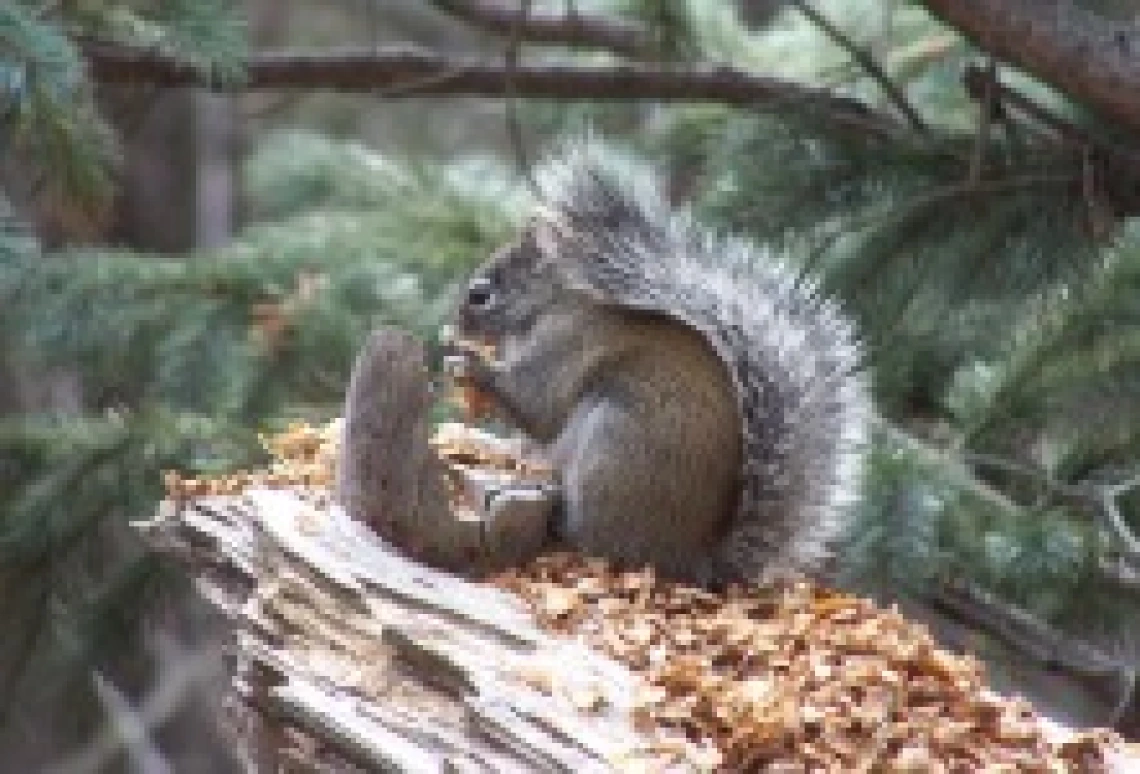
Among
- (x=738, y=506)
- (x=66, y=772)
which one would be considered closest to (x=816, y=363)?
(x=738, y=506)

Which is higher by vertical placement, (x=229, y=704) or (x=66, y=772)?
(x=229, y=704)

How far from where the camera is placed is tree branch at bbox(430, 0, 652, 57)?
10.6 ft

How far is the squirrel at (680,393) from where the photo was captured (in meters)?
1.96

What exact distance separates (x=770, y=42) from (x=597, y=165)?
5.23 ft

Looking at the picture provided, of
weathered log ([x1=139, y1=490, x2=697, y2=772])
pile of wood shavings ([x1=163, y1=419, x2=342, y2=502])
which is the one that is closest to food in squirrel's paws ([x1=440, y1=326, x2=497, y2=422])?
pile of wood shavings ([x1=163, y1=419, x2=342, y2=502])

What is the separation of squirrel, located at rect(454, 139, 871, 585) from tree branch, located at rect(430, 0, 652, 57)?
1.11 meters

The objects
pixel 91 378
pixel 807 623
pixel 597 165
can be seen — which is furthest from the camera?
pixel 91 378

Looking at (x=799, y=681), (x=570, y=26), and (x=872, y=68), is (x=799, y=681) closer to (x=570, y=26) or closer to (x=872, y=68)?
(x=872, y=68)

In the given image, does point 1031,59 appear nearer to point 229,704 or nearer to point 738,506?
point 738,506

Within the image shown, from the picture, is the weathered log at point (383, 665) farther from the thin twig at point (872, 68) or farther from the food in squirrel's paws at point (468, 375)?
the thin twig at point (872, 68)

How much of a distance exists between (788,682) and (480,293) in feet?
2.38

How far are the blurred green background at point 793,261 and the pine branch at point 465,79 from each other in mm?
15

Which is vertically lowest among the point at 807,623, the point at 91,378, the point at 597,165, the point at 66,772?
the point at 66,772

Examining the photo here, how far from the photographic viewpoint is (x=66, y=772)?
561cm
